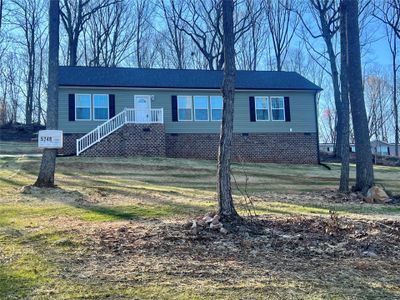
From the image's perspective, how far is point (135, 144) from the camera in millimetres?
20562

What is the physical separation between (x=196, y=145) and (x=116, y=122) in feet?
15.3

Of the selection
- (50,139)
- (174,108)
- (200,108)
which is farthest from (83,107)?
(50,139)

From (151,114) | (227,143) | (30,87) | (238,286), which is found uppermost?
(30,87)

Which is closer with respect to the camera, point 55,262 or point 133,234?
point 55,262

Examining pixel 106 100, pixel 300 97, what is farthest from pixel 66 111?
pixel 300 97

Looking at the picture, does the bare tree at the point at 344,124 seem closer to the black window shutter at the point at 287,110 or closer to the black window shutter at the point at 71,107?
→ the black window shutter at the point at 287,110

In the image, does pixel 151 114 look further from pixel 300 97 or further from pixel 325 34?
pixel 325 34

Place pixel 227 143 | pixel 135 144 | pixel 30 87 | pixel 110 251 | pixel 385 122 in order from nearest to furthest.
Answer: pixel 110 251 < pixel 227 143 < pixel 135 144 < pixel 30 87 < pixel 385 122

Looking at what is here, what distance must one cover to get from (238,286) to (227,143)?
115 inches

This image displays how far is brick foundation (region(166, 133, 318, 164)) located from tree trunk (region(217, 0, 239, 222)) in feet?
51.5

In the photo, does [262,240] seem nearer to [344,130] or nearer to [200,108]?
[344,130]

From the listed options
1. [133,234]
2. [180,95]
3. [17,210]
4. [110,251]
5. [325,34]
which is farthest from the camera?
[325,34]

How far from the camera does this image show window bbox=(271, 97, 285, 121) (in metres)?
23.6

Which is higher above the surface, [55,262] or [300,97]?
[300,97]
